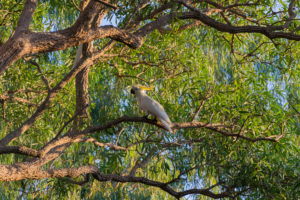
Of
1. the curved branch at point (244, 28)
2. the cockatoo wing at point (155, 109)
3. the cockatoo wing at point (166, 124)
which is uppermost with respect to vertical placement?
the curved branch at point (244, 28)

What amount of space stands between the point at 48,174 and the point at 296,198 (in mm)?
1847

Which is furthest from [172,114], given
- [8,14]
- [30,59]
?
[8,14]

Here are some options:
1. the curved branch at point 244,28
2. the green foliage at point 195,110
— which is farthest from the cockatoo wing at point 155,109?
the curved branch at point 244,28

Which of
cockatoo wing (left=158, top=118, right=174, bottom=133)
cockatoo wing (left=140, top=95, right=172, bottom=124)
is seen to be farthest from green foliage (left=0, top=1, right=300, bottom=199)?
cockatoo wing (left=158, top=118, right=174, bottom=133)

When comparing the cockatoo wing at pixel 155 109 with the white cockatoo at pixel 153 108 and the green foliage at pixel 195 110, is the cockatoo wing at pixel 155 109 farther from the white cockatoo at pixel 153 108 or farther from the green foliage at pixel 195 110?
the green foliage at pixel 195 110

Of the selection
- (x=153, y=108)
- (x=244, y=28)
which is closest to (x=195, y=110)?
(x=153, y=108)

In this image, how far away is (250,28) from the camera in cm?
313

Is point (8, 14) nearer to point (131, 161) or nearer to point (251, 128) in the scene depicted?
point (251, 128)

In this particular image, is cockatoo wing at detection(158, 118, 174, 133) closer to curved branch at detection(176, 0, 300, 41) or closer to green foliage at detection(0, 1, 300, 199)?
green foliage at detection(0, 1, 300, 199)

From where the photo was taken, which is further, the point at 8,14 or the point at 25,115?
the point at 25,115

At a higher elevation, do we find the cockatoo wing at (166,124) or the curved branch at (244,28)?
the curved branch at (244,28)

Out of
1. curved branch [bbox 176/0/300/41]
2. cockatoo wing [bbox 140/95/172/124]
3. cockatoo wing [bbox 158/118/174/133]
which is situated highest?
curved branch [bbox 176/0/300/41]

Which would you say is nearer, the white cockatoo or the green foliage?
the white cockatoo

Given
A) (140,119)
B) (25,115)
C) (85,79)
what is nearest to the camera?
(140,119)
